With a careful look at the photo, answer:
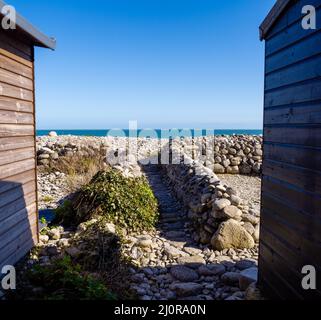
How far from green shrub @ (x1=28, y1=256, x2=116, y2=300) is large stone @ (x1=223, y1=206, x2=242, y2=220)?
2.68m

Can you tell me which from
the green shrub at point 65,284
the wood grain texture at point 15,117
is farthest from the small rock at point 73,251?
the wood grain texture at point 15,117

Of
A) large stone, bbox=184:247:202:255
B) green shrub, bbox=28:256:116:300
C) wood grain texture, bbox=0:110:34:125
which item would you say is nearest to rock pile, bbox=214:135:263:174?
large stone, bbox=184:247:202:255

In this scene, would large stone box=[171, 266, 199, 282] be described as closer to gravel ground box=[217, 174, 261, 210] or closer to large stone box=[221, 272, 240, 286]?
large stone box=[221, 272, 240, 286]

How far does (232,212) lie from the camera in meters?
5.39

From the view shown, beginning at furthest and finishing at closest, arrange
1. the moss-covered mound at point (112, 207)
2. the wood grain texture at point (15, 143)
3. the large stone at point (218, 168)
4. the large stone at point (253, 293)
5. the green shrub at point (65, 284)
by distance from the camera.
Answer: the large stone at point (218, 168), the moss-covered mound at point (112, 207), the wood grain texture at point (15, 143), the large stone at point (253, 293), the green shrub at point (65, 284)

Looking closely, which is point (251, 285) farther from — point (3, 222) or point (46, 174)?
point (46, 174)

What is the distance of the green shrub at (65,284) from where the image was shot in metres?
3.09

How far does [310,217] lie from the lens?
8.23ft

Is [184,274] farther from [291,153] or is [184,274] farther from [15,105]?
[15,105]

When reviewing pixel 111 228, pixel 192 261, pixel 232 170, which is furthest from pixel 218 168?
pixel 192 261

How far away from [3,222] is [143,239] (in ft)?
7.78

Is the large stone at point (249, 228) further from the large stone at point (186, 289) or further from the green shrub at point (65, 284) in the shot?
the green shrub at point (65, 284)

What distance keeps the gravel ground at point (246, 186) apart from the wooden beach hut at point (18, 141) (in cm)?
567
